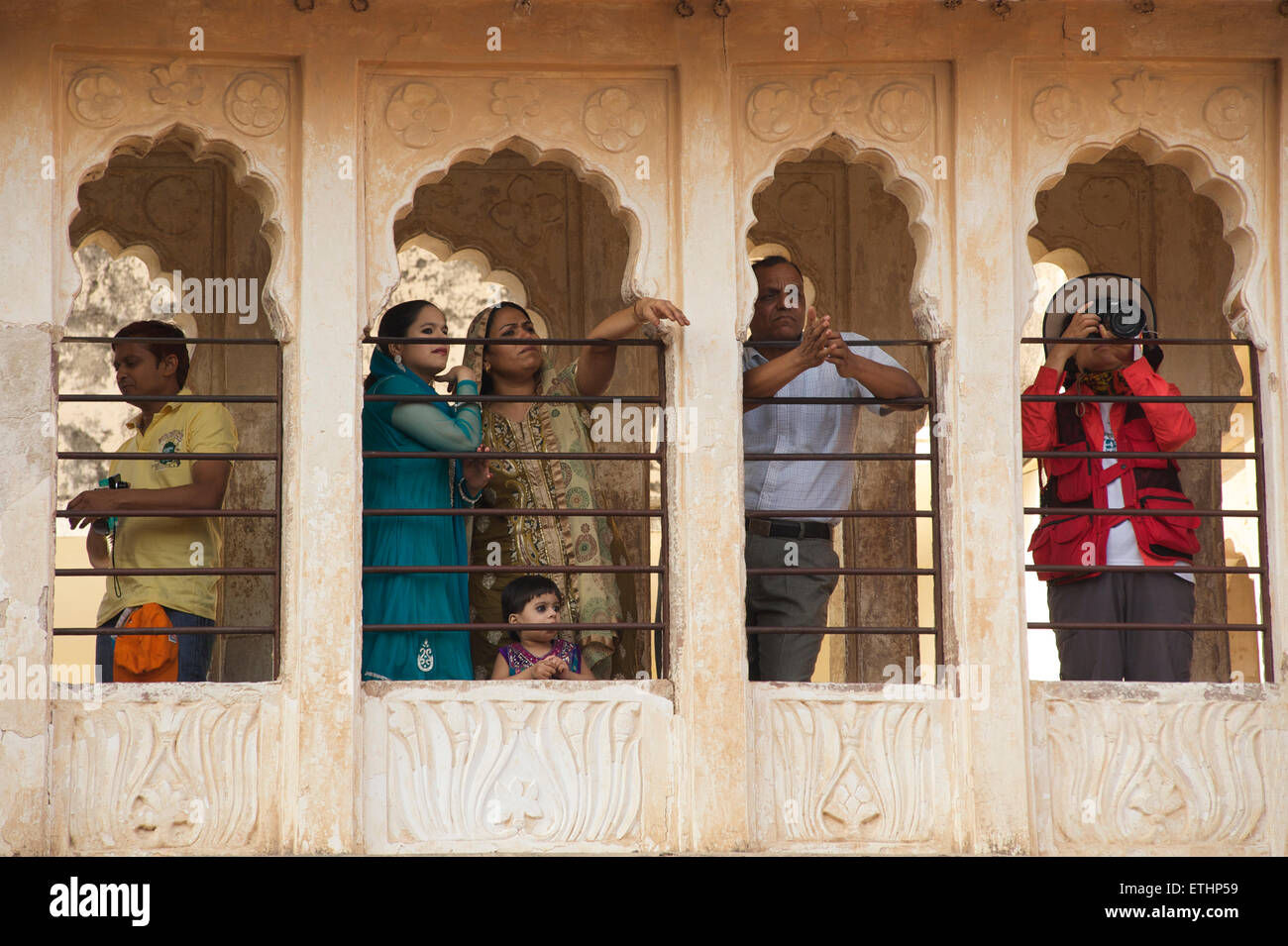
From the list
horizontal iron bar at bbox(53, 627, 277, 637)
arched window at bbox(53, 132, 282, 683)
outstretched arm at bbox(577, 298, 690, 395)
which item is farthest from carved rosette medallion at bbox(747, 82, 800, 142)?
horizontal iron bar at bbox(53, 627, 277, 637)

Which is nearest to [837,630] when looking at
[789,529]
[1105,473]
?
[789,529]

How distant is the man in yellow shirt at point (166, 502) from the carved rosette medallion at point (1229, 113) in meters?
3.99

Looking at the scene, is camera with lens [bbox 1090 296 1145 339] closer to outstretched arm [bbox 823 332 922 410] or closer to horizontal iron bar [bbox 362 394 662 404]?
outstretched arm [bbox 823 332 922 410]

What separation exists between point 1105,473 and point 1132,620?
0.61 meters

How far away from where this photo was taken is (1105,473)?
329 inches

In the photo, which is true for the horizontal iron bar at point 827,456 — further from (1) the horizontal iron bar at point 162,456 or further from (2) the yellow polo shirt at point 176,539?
(2) the yellow polo shirt at point 176,539

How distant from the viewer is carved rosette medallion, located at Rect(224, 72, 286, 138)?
7.74 metres

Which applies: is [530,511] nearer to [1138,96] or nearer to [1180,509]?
[1180,509]

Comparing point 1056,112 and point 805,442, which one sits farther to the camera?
point 805,442

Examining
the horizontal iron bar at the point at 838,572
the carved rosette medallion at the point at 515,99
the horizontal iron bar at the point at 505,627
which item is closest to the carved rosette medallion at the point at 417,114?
the carved rosette medallion at the point at 515,99

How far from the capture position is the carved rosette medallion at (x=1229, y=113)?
8062mm

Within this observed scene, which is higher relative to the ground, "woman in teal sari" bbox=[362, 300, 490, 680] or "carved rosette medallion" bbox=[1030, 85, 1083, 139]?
"carved rosette medallion" bbox=[1030, 85, 1083, 139]

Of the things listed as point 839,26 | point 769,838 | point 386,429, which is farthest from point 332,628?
point 839,26

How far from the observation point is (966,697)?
7.54m
